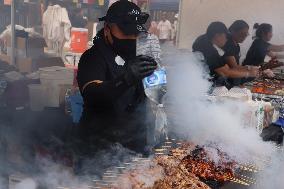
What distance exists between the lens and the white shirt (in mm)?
5046

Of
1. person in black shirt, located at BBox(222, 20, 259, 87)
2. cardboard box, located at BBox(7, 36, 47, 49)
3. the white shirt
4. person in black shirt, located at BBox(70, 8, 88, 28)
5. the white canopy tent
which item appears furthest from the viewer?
the white canopy tent

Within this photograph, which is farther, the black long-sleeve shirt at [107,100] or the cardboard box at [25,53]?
the cardboard box at [25,53]

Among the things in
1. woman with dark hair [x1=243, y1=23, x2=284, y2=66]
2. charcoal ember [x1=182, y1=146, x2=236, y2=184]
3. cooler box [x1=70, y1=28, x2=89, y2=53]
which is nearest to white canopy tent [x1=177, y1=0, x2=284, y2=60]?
woman with dark hair [x1=243, y1=23, x2=284, y2=66]

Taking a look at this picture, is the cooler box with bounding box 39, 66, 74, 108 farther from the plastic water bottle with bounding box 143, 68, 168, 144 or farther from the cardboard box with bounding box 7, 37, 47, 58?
the plastic water bottle with bounding box 143, 68, 168, 144

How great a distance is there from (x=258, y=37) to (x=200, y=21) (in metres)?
0.80

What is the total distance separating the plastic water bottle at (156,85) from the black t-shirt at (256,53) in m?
2.95

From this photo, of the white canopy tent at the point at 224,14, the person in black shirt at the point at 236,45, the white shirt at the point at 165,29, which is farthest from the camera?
the white canopy tent at the point at 224,14

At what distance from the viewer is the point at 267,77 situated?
5.68 m

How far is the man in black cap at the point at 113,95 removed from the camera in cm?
257

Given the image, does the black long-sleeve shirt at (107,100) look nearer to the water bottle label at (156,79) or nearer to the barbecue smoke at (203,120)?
the water bottle label at (156,79)

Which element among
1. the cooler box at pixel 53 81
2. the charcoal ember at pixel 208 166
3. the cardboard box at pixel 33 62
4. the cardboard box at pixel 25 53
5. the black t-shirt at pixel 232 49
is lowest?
the charcoal ember at pixel 208 166

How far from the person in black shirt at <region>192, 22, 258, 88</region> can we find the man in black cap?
6.06 ft

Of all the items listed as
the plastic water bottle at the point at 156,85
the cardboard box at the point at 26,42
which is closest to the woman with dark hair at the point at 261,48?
the cardboard box at the point at 26,42

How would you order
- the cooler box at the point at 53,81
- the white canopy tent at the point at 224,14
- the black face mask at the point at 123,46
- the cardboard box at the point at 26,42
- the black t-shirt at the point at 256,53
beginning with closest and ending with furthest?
1. the black face mask at the point at 123,46
2. the cardboard box at the point at 26,42
3. the cooler box at the point at 53,81
4. the white canopy tent at the point at 224,14
5. the black t-shirt at the point at 256,53
